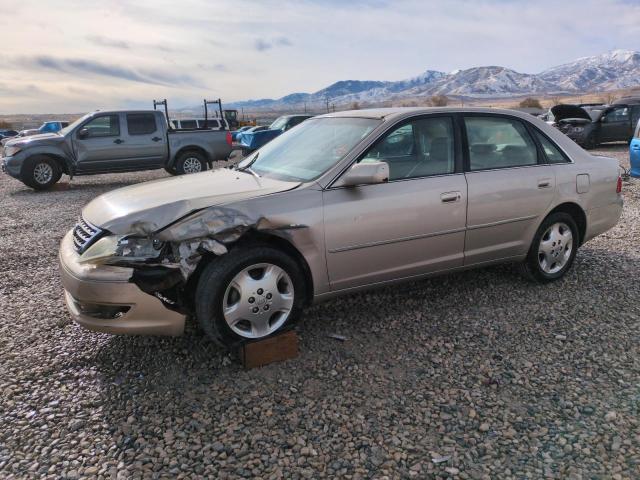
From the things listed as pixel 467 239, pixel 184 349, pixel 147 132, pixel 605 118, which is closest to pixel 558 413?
pixel 467 239

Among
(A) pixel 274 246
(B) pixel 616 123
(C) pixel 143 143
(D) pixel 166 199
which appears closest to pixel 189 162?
(C) pixel 143 143

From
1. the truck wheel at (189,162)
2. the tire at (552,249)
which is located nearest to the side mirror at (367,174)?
A: the tire at (552,249)

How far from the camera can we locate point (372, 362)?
324 cm

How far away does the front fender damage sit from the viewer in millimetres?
2971

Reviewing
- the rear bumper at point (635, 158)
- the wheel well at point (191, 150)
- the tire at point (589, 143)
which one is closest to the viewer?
the rear bumper at point (635, 158)

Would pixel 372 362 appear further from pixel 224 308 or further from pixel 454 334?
pixel 224 308

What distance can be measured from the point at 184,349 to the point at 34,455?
1.13 metres

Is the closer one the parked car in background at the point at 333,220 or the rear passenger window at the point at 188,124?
the parked car in background at the point at 333,220

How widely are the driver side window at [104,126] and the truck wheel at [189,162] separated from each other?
1.60 metres

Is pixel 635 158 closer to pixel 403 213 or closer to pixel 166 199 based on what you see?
pixel 403 213

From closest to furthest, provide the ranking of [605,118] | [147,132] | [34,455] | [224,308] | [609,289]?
[34,455] → [224,308] → [609,289] → [147,132] → [605,118]

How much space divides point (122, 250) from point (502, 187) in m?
2.95

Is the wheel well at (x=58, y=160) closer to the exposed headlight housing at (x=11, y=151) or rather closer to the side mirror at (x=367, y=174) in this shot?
the exposed headlight housing at (x=11, y=151)

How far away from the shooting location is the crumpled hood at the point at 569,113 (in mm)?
17375
